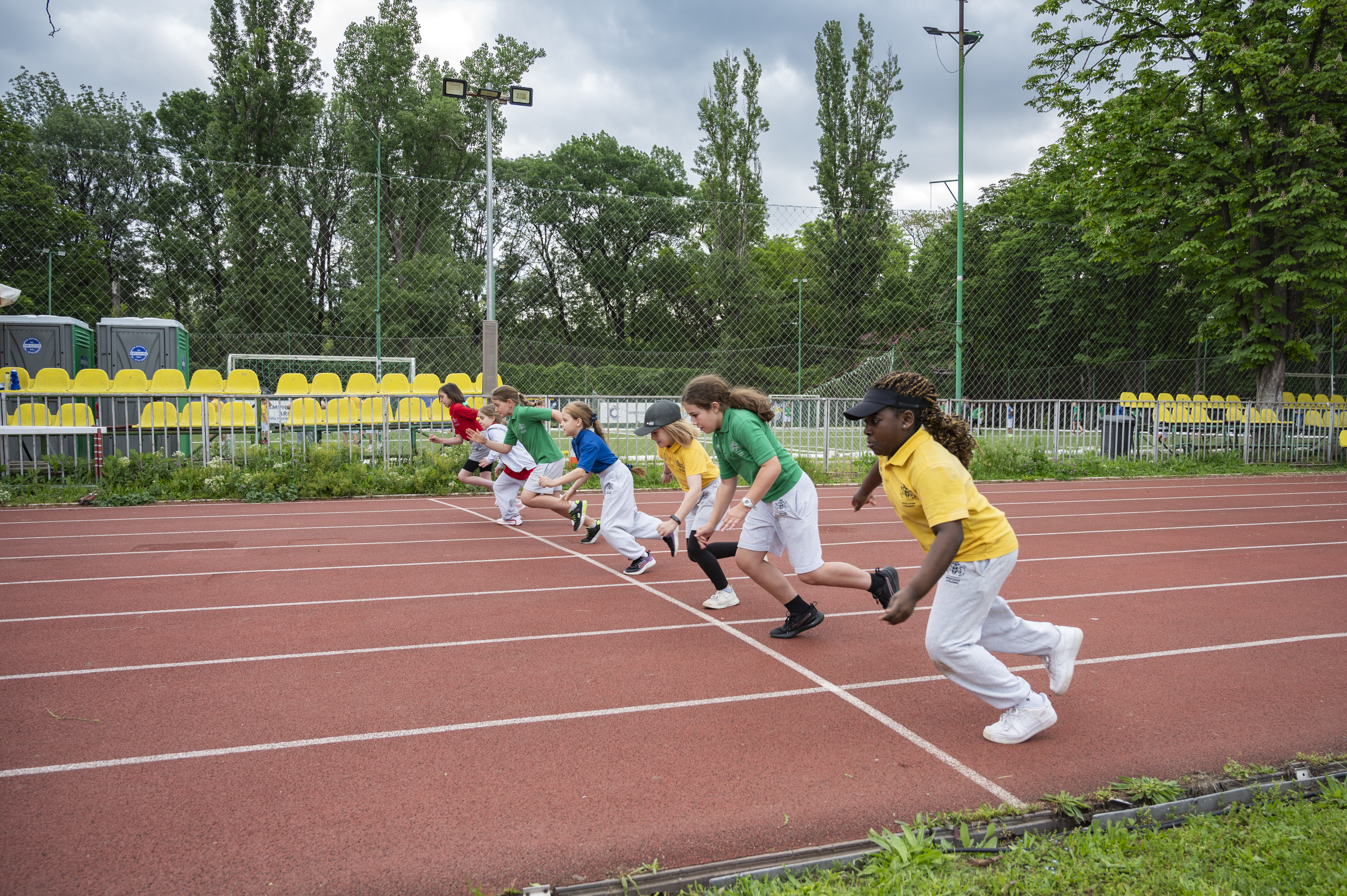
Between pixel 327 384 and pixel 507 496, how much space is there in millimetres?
7607

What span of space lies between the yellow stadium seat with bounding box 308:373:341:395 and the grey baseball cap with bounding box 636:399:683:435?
36.9 feet

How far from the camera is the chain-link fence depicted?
20.2m

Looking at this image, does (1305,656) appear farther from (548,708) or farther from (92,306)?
(92,306)

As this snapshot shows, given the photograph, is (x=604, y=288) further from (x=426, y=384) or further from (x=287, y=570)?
(x=287, y=570)

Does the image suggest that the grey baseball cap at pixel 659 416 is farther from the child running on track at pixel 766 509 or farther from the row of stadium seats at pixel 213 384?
the row of stadium seats at pixel 213 384

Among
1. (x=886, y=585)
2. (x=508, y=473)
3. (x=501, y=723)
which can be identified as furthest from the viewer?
(x=508, y=473)

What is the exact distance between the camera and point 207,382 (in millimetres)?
14883

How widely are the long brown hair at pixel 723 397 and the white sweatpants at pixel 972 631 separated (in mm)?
1691

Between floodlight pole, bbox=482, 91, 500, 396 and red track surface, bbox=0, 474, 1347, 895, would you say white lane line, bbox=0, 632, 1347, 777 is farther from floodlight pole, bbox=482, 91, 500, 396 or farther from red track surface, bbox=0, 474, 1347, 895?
floodlight pole, bbox=482, 91, 500, 396

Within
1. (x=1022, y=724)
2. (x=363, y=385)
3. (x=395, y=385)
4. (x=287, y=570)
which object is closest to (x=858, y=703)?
(x=1022, y=724)

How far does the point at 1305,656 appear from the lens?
480 centimetres

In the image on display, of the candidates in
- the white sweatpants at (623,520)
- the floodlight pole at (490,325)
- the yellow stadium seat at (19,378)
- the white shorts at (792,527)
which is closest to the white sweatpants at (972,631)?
the white shorts at (792,527)

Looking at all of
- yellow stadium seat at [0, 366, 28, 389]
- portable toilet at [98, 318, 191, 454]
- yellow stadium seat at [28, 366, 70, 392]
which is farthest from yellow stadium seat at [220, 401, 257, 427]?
portable toilet at [98, 318, 191, 454]

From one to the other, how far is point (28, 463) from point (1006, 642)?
567 inches
